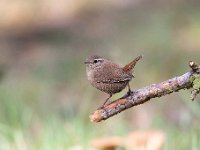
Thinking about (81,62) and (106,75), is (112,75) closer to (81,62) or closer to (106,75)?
(106,75)

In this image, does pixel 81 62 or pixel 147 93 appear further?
pixel 81 62

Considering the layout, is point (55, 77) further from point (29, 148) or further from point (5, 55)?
point (29, 148)

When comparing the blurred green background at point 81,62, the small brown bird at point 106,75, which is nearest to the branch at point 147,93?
the small brown bird at point 106,75

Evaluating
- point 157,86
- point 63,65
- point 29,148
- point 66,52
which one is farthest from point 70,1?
point 157,86

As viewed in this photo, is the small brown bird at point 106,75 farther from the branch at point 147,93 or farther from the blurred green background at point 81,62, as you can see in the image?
the blurred green background at point 81,62

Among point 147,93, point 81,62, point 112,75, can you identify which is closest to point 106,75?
point 112,75

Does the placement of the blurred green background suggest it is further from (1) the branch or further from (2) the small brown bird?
(2) the small brown bird
